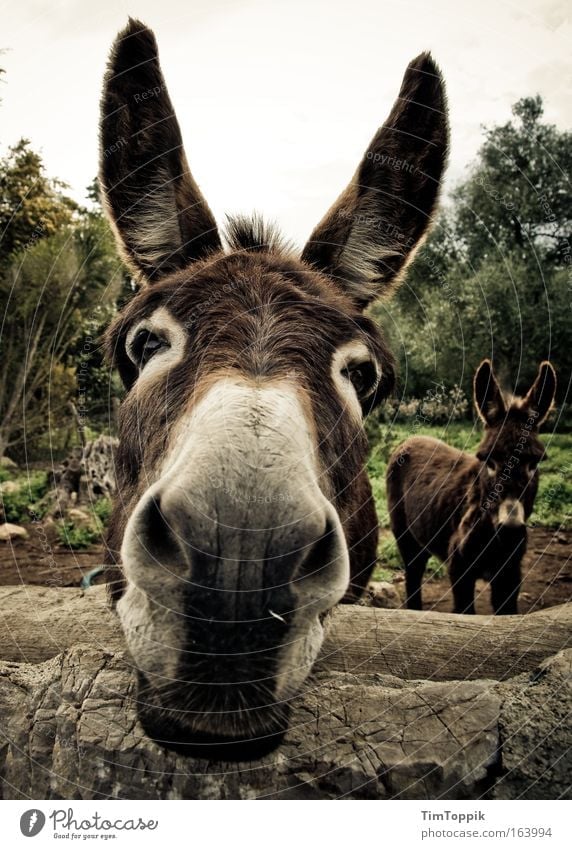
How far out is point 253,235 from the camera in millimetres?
2375

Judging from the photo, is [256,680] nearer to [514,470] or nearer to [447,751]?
[447,751]

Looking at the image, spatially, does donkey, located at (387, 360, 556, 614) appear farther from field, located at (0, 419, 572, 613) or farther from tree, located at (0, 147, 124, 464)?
tree, located at (0, 147, 124, 464)

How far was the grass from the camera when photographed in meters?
2.85

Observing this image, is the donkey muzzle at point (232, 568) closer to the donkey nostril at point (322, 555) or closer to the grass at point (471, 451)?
the donkey nostril at point (322, 555)

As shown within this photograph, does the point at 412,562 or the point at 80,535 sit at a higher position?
the point at 80,535

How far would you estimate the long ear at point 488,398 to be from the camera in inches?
111

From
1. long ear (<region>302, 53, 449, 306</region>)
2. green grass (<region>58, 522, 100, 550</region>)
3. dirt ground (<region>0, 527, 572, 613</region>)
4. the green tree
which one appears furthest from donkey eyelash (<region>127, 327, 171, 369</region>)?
green grass (<region>58, 522, 100, 550</region>)

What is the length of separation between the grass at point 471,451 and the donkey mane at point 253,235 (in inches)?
50.4

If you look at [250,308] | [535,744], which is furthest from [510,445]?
[250,308]

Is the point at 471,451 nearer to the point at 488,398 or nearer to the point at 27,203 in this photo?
the point at 488,398

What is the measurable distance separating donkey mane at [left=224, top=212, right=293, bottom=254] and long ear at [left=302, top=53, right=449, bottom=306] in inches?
5.9

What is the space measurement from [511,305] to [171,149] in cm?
209

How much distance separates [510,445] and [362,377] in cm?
138

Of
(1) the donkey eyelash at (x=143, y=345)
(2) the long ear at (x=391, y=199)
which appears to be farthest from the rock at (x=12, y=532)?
(2) the long ear at (x=391, y=199)
